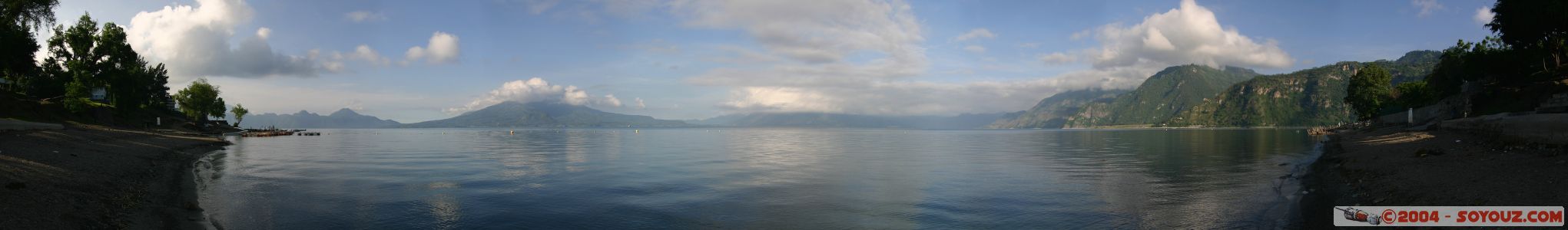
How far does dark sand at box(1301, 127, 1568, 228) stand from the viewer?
1894 centimetres

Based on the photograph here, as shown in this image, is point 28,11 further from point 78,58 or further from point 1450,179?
point 1450,179

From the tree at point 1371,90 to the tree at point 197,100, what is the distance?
26333 centimetres

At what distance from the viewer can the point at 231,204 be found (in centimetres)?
2522

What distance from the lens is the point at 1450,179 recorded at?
23266 millimetres

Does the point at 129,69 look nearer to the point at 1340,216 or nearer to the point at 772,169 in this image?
the point at 772,169

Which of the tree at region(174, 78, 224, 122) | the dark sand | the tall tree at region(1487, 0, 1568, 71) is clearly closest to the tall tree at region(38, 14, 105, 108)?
the tree at region(174, 78, 224, 122)

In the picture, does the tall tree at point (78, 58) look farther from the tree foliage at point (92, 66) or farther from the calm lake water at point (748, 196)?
the calm lake water at point (748, 196)

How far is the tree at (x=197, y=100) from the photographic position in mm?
157750

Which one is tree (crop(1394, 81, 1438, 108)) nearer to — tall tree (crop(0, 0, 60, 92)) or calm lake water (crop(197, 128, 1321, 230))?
calm lake water (crop(197, 128, 1321, 230))

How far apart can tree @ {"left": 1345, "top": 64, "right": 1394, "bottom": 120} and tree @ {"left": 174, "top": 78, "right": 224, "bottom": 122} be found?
263 metres

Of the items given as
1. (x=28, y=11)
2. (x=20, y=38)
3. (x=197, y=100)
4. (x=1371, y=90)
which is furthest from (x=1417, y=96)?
(x=197, y=100)

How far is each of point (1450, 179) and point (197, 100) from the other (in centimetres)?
21383

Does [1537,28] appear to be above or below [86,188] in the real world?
above

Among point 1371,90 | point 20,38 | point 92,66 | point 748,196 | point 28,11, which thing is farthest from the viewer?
point 1371,90
